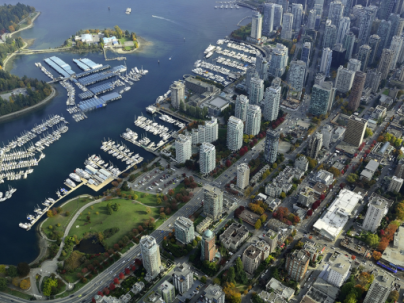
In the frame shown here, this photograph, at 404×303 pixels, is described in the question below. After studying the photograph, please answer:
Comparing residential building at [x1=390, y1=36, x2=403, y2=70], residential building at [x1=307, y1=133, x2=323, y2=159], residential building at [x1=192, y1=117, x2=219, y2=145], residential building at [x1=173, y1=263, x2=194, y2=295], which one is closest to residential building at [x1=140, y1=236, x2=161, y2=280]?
residential building at [x1=173, y1=263, x2=194, y2=295]

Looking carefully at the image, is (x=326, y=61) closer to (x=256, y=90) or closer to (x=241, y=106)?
(x=256, y=90)

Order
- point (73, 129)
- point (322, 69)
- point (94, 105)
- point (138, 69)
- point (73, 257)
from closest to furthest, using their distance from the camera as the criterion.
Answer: point (73, 257) → point (73, 129) → point (94, 105) → point (322, 69) → point (138, 69)

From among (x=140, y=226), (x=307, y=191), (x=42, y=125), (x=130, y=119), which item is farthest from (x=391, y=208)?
(x=42, y=125)

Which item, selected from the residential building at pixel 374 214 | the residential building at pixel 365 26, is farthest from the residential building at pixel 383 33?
the residential building at pixel 374 214

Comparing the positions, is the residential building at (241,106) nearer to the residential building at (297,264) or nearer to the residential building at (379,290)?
the residential building at (297,264)

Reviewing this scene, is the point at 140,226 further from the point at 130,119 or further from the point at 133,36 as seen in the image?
the point at 133,36

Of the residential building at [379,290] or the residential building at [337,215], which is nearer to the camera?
the residential building at [379,290]

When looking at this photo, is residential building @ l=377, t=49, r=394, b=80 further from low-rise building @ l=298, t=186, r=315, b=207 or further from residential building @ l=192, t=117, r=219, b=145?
low-rise building @ l=298, t=186, r=315, b=207
